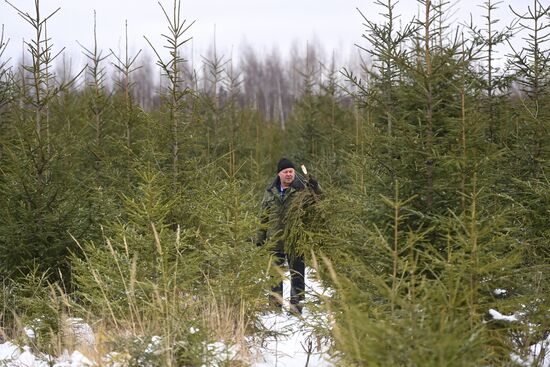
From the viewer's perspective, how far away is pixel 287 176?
7.14 metres

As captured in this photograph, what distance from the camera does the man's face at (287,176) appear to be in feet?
23.4

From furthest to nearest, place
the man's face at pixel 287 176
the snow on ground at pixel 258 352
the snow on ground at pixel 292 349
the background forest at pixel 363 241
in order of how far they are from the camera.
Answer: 1. the man's face at pixel 287 176
2. the snow on ground at pixel 292 349
3. the snow on ground at pixel 258 352
4. the background forest at pixel 363 241

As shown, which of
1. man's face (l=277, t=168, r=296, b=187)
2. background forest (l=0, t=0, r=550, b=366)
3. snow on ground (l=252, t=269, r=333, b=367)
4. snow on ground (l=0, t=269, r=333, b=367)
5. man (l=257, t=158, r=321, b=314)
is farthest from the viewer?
man's face (l=277, t=168, r=296, b=187)

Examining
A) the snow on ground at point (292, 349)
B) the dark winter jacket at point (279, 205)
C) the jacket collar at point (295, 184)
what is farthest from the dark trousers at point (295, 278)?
the snow on ground at point (292, 349)

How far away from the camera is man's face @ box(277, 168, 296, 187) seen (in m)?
7.13

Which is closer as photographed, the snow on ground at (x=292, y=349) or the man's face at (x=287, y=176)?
the snow on ground at (x=292, y=349)

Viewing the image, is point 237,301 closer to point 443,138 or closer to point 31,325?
point 31,325

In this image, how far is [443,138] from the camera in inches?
182

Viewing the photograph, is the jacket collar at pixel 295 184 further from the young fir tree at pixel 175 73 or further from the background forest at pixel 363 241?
the young fir tree at pixel 175 73

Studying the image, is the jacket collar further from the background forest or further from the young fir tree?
the young fir tree

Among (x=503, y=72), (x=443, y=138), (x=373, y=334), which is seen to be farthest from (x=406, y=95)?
(x=503, y=72)

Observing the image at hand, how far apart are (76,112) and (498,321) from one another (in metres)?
14.8

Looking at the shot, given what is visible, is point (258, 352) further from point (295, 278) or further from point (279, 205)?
point (279, 205)

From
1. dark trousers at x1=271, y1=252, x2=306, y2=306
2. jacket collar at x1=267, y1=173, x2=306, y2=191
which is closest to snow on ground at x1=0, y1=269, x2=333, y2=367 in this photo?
dark trousers at x1=271, y1=252, x2=306, y2=306
